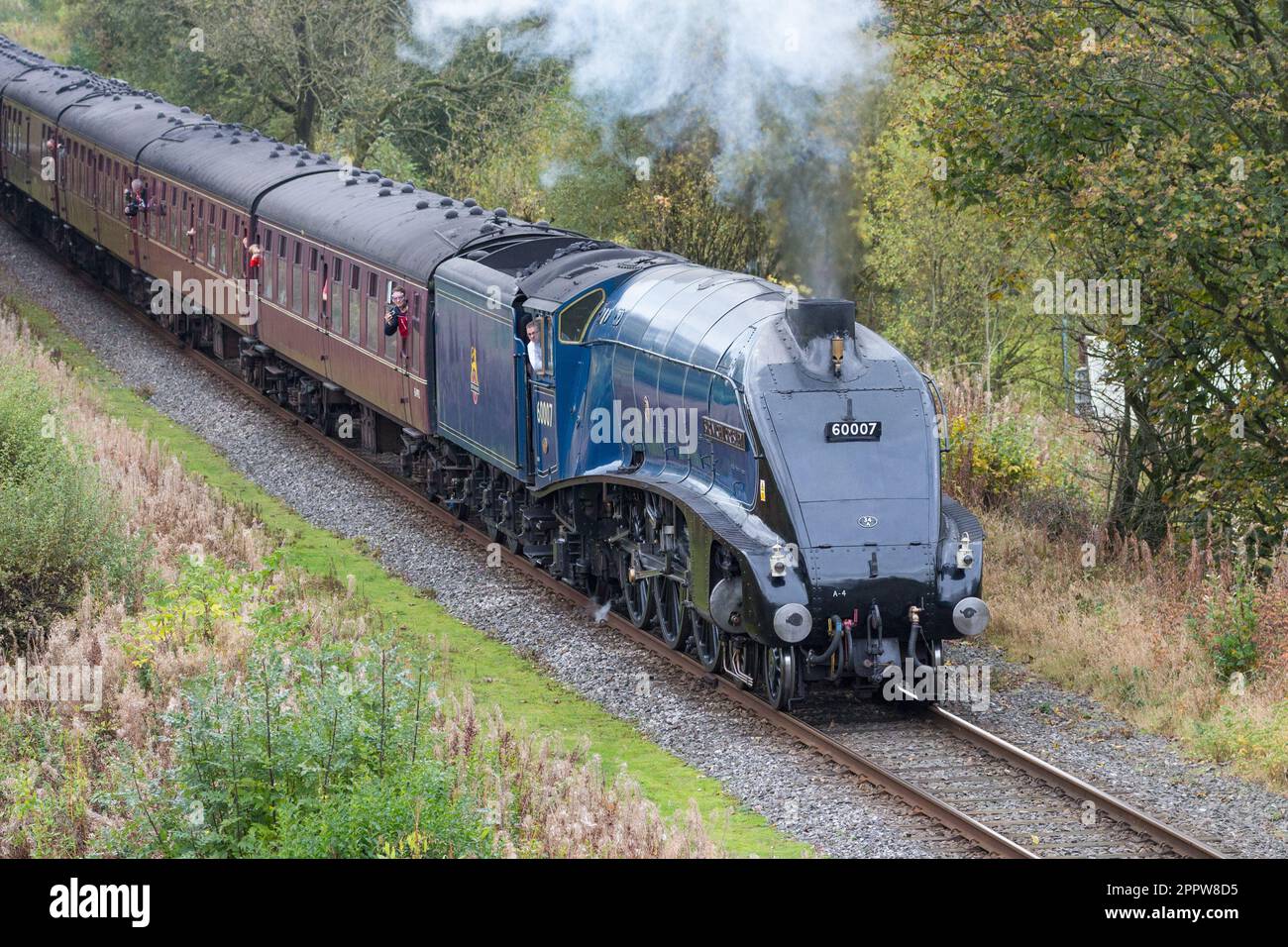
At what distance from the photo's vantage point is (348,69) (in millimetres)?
39594

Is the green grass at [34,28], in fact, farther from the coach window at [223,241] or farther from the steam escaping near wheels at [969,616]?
the steam escaping near wheels at [969,616]

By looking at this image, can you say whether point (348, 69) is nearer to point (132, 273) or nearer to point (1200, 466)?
point (132, 273)

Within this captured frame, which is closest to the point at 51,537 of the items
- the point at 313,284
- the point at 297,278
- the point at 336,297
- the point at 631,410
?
the point at 631,410

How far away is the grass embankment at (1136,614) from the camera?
12633mm

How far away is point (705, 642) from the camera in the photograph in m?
14.2

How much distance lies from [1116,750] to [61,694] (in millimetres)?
7833

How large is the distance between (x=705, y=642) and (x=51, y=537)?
5.68m

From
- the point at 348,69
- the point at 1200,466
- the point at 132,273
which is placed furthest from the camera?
the point at 348,69

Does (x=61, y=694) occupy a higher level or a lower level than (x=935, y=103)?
lower

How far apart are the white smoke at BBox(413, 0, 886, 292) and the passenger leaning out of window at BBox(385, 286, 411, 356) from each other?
233 inches

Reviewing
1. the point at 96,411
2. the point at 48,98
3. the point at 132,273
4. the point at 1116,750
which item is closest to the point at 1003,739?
the point at 1116,750

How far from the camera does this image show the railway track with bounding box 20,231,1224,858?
1047 cm

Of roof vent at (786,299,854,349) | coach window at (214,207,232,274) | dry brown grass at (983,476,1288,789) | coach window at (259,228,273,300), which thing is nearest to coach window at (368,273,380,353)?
coach window at (259,228,273,300)

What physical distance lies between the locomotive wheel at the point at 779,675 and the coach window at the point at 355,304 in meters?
10.2
